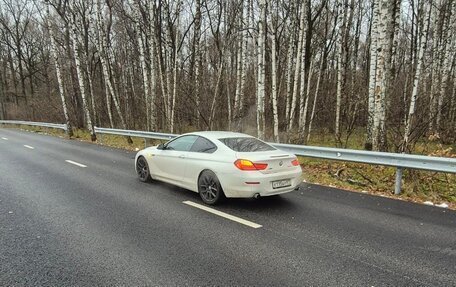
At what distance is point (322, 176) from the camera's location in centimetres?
931

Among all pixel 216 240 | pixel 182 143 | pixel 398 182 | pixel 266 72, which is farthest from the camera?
pixel 266 72

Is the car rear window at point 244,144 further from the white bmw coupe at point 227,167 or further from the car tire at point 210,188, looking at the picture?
the car tire at point 210,188

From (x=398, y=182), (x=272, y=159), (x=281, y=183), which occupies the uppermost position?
(x=272, y=159)

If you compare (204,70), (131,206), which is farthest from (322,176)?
(204,70)

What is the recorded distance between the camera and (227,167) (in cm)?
622

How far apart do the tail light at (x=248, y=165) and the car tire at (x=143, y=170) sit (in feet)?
10.6

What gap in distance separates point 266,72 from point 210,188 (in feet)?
61.3

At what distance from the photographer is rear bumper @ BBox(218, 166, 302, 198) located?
19.6ft

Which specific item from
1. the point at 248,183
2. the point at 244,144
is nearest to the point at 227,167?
the point at 248,183

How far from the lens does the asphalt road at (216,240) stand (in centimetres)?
374

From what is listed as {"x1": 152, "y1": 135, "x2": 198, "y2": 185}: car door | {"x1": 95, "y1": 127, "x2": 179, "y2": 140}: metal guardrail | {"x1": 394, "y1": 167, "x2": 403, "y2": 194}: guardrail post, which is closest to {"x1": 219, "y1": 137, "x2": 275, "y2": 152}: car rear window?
{"x1": 152, "y1": 135, "x2": 198, "y2": 185}: car door

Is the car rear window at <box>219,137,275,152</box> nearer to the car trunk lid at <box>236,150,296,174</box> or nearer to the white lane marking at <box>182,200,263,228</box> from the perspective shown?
the car trunk lid at <box>236,150,296,174</box>

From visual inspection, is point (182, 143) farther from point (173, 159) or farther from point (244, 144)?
point (244, 144)

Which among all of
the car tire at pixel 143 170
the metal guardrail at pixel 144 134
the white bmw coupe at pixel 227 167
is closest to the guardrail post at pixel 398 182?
the white bmw coupe at pixel 227 167
